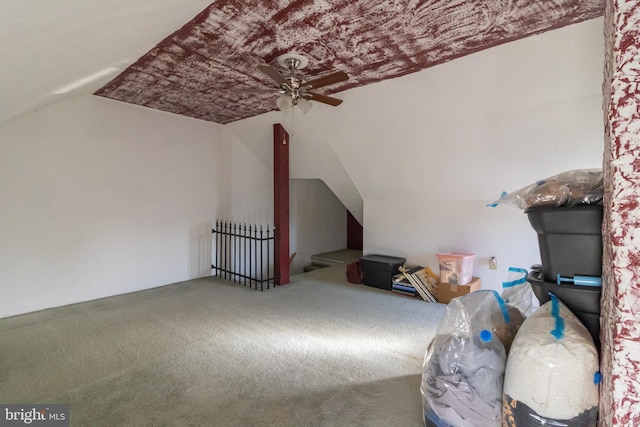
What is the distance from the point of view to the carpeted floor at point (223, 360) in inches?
73.6

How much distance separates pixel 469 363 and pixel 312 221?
5.52 meters

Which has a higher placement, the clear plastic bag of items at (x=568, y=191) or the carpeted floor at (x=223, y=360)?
the clear plastic bag of items at (x=568, y=191)

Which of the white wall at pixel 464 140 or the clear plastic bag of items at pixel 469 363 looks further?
the white wall at pixel 464 140

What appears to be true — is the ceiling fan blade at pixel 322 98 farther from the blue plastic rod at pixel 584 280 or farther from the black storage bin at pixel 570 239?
the blue plastic rod at pixel 584 280

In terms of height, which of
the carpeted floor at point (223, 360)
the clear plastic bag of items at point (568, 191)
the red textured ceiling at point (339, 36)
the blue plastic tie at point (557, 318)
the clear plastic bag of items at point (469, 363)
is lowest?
the carpeted floor at point (223, 360)

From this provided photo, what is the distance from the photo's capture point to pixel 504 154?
3.21 m

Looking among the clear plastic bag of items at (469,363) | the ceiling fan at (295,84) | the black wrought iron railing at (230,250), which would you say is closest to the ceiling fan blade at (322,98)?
the ceiling fan at (295,84)

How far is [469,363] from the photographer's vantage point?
146 cm

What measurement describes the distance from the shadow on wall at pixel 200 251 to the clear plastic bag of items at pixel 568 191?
4.53 meters

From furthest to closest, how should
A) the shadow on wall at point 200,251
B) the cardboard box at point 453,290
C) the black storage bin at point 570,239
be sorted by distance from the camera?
1. the shadow on wall at point 200,251
2. the cardboard box at point 453,290
3. the black storage bin at point 570,239

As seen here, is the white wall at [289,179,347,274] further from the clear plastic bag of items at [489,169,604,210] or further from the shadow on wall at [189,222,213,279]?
the clear plastic bag of items at [489,169,604,210]

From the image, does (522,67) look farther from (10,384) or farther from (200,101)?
(10,384)

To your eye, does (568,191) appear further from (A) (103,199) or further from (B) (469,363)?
(A) (103,199)

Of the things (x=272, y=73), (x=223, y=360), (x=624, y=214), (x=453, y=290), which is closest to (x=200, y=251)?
(x=223, y=360)
